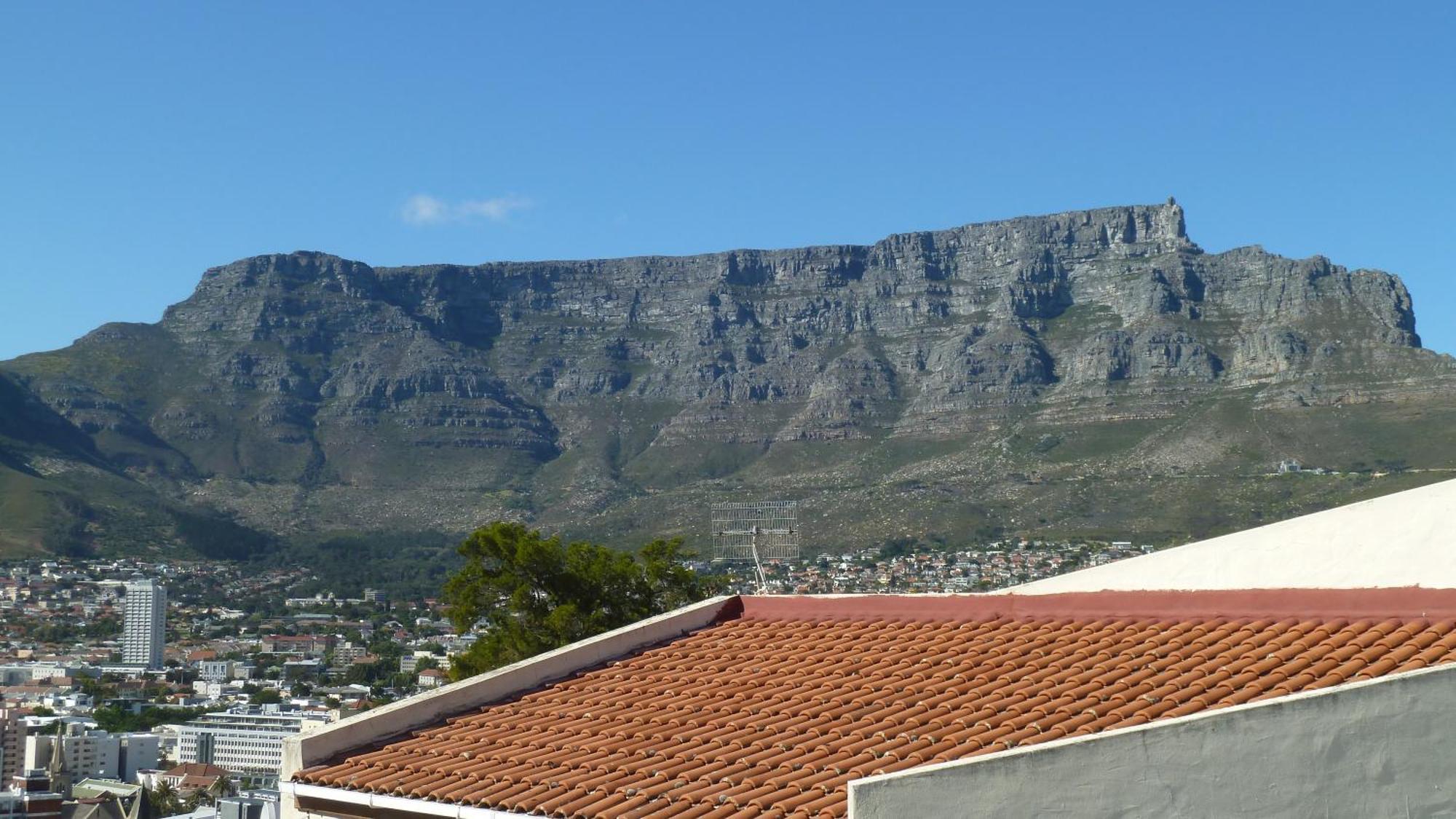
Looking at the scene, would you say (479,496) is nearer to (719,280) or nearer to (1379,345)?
(719,280)

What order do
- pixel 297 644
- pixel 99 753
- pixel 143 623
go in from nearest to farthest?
pixel 99 753 → pixel 143 623 → pixel 297 644

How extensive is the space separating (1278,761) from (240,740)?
9945 cm

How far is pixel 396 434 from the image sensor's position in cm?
15312

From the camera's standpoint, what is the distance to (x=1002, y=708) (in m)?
6.98

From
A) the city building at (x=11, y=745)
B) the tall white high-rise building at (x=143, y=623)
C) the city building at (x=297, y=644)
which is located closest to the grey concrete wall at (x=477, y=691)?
the city building at (x=11, y=745)

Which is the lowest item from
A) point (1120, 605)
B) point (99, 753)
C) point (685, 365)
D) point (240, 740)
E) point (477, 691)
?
point (240, 740)

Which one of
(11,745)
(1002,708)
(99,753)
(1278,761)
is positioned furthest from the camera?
(99,753)

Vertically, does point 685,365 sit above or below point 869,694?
above

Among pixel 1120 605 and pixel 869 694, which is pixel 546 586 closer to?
pixel 1120 605

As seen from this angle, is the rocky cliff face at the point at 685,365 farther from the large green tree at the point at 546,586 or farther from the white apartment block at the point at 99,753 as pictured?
the large green tree at the point at 546,586

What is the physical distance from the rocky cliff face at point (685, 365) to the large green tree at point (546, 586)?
266 feet

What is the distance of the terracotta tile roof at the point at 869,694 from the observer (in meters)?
6.50

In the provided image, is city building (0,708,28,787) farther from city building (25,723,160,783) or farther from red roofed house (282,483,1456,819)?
red roofed house (282,483,1456,819)

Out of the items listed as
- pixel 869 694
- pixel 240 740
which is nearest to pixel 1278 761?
pixel 869 694
